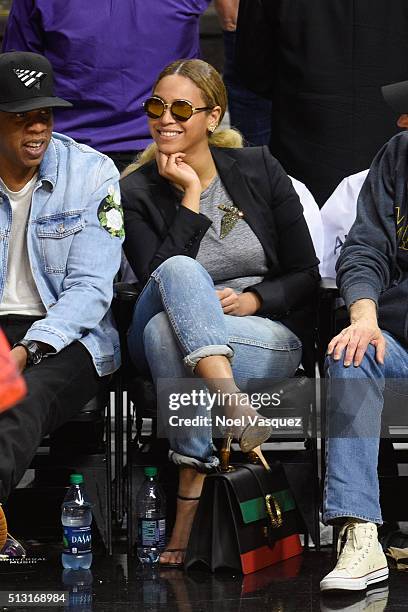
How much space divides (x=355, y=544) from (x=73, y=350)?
1138mm

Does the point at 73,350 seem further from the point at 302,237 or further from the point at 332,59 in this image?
the point at 332,59

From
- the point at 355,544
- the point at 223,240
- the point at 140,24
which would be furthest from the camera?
the point at 140,24

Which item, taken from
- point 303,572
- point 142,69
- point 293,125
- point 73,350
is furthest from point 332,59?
point 303,572

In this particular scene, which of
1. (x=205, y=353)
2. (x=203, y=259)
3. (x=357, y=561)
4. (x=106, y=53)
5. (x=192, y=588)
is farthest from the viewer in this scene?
(x=106, y=53)

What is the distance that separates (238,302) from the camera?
498 centimetres

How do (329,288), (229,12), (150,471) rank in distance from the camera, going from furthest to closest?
1. (229,12)
2. (329,288)
3. (150,471)

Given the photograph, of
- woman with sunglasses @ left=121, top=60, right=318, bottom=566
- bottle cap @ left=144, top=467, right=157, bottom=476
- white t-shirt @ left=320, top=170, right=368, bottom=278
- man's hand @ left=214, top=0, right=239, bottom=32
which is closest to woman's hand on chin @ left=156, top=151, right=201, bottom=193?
woman with sunglasses @ left=121, top=60, right=318, bottom=566

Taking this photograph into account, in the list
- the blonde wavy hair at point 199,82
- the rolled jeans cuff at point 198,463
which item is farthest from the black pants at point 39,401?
the blonde wavy hair at point 199,82

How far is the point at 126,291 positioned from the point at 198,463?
70cm

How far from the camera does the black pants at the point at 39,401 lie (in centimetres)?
428

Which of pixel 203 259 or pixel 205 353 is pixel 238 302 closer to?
pixel 203 259

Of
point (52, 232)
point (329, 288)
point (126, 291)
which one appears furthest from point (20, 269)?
point (329, 288)

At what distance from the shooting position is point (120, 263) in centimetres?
513

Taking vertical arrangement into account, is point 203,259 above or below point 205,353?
above
